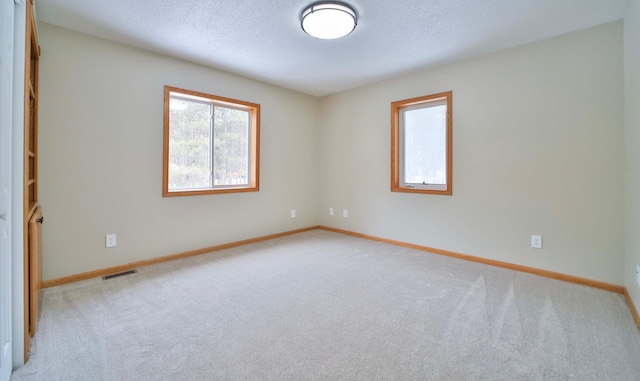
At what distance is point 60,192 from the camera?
2553 mm

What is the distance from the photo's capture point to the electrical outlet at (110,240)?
2.82 m

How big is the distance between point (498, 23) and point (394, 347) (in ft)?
8.96

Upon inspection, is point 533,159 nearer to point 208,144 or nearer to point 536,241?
point 536,241

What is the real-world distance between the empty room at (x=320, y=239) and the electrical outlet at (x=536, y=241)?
25mm

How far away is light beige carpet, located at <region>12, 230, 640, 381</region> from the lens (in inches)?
57.9

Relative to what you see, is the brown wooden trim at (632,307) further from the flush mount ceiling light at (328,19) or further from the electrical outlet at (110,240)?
the electrical outlet at (110,240)

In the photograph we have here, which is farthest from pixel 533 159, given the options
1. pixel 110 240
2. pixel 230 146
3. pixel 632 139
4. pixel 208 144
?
pixel 110 240

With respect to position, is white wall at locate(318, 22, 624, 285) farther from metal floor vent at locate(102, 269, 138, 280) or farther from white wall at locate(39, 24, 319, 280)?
metal floor vent at locate(102, 269, 138, 280)

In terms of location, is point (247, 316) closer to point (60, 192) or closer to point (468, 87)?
point (60, 192)

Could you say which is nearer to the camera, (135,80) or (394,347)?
(394,347)

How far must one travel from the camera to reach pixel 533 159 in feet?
9.30

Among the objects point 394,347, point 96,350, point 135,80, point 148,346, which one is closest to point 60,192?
point 135,80

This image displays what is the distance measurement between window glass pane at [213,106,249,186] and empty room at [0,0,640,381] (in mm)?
31

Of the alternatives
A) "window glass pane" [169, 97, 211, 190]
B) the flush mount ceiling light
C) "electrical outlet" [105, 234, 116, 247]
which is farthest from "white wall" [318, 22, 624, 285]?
"electrical outlet" [105, 234, 116, 247]
